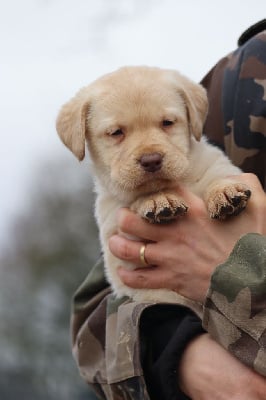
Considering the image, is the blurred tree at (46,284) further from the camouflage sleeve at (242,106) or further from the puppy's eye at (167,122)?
the puppy's eye at (167,122)

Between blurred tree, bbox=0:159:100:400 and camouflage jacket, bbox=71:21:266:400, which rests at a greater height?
camouflage jacket, bbox=71:21:266:400

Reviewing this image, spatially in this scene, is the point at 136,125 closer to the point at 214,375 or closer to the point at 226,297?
the point at 226,297

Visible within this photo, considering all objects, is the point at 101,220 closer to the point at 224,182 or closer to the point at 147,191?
the point at 147,191

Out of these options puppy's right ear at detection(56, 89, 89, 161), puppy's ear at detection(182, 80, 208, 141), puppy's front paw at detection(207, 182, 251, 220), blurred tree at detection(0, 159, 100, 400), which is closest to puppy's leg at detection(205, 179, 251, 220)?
puppy's front paw at detection(207, 182, 251, 220)

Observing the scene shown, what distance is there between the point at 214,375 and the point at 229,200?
0.75 metres

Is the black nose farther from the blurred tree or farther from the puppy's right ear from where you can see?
the blurred tree

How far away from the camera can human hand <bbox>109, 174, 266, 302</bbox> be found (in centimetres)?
328

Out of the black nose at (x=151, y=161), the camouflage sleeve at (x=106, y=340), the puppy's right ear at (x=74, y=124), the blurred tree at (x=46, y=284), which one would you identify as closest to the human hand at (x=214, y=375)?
the camouflage sleeve at (x=106, y=340)

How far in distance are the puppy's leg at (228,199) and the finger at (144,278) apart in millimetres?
421

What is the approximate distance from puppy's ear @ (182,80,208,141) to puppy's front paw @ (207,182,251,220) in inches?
20.2

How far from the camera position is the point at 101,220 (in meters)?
3.90

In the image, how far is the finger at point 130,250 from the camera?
139 inches

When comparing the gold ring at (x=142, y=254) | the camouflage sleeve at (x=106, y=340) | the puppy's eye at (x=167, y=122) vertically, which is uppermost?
the puppy's eye at (x=167, y=122)

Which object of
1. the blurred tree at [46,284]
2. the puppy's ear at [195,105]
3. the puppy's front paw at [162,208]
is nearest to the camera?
the puppy's front paw at [162,208]
